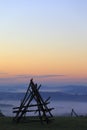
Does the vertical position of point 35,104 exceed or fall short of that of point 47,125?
it exceeds it

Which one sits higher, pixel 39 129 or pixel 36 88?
pixel 36 88

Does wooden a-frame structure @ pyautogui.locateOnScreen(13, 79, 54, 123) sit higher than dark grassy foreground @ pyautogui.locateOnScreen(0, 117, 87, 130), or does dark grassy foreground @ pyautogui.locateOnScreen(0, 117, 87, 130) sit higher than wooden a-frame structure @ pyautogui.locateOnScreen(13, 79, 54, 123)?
wooden a-frame structure @ pyautogui.locateOnScreen(13, 79, 54, 123)

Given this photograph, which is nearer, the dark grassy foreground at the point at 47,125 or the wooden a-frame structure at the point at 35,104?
the dark grassy foreground at the point at 47,125

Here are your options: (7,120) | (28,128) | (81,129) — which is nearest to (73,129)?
Answer: (81,129)

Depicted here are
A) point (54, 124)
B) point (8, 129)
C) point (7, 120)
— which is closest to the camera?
point (8, 129)

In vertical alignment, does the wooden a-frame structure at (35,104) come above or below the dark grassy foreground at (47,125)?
above

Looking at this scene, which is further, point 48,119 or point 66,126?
A: point 48,119

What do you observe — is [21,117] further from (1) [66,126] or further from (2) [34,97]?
(1) [66,126]

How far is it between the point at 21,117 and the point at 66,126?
4.71 m

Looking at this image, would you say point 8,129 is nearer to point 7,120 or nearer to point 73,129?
point 73,129

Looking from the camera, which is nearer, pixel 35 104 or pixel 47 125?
pixel 47 125

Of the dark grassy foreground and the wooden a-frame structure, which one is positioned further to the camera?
the wooden a-frame structure

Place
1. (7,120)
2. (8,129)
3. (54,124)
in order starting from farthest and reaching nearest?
(7,120) → (54,124) → (8,129)

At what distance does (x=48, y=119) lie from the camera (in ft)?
134
